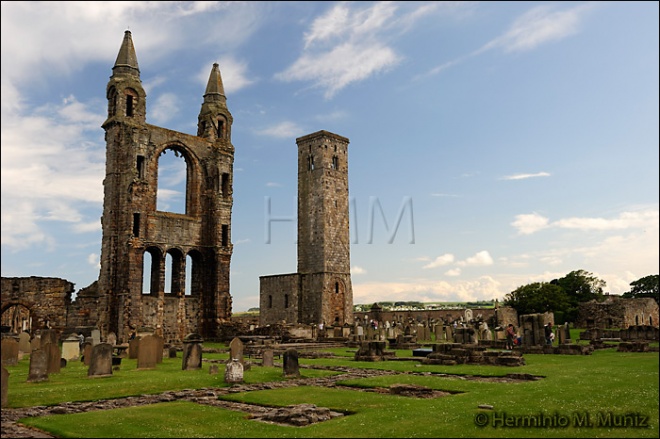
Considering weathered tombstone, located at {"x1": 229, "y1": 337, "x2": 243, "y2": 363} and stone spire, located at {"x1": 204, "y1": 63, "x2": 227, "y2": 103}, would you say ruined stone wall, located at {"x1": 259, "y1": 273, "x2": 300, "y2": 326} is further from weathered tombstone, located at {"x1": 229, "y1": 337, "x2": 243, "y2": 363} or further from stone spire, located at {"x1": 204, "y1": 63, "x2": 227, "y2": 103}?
weathered tombstone, located at {"x1": 229, "y1": 337, "x2": 243, "y2": 363}

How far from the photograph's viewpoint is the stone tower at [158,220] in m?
35.3

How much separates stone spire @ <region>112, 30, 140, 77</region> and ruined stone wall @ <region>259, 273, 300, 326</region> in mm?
22034

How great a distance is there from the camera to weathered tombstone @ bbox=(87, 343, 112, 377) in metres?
16.1

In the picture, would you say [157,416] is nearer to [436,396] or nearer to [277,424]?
[277,424]

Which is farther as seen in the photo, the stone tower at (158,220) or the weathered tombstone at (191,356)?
the stone tower at (158,220)

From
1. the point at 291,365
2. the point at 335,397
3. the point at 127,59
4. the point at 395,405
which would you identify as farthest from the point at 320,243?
the point at 395,405

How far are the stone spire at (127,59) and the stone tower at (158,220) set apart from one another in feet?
0.21

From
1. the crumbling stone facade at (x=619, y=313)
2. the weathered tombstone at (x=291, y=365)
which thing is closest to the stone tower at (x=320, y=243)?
the crumbling stone facade at (x=619, y=313)

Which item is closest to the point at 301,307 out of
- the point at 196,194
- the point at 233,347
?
the point at 196,194

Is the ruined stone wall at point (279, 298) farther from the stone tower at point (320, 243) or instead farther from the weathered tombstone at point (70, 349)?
the weathered tombstone at point (70, 349)

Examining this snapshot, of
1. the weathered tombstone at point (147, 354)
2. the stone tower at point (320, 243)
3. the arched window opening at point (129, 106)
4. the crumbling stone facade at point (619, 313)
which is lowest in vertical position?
the crumbling stone facade at point (619, 313)

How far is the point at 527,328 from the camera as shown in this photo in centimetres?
2584

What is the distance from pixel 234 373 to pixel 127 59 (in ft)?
97.2

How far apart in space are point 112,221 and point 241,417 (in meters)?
28.3
